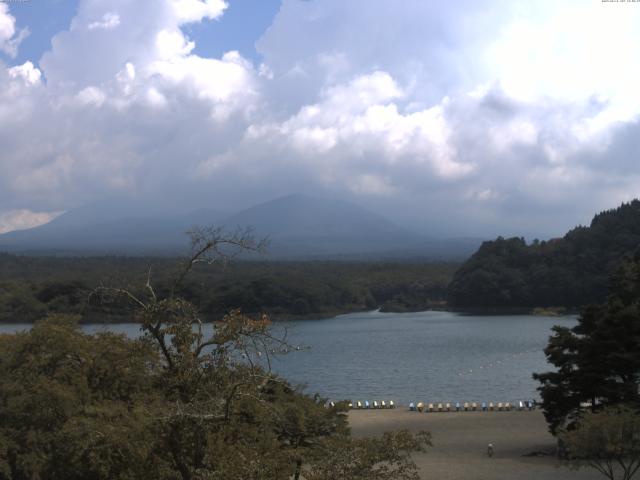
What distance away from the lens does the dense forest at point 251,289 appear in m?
54.2

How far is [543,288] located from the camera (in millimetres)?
64812

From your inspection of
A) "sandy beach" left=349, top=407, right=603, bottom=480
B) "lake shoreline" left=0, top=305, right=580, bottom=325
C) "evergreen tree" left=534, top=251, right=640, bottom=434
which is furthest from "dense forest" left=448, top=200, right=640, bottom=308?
"evergreen tree" left=534, top=251, right=640, bottom=434

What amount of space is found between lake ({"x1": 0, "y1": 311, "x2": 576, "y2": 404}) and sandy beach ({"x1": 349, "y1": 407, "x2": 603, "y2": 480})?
3.68 m

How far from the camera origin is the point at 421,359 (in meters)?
37.9

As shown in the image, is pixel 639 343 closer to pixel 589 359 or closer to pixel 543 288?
pixel 589 359

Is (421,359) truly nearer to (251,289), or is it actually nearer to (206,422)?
(251,289)

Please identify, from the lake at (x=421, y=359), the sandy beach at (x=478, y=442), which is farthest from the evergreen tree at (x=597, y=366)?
the lake at (x=421, y=359)

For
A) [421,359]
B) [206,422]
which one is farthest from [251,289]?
[206,422]

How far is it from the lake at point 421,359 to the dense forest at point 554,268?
6.35m

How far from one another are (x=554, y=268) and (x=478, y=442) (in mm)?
49044

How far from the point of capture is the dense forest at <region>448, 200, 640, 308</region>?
63.3 metres

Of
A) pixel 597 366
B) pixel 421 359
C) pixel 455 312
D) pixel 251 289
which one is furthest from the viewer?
pixel 455 312

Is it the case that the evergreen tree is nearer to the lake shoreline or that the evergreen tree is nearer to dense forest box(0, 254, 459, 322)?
dense forest box(0, 254, 459, 322)

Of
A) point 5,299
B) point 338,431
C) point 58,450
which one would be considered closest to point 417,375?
point 338,431
